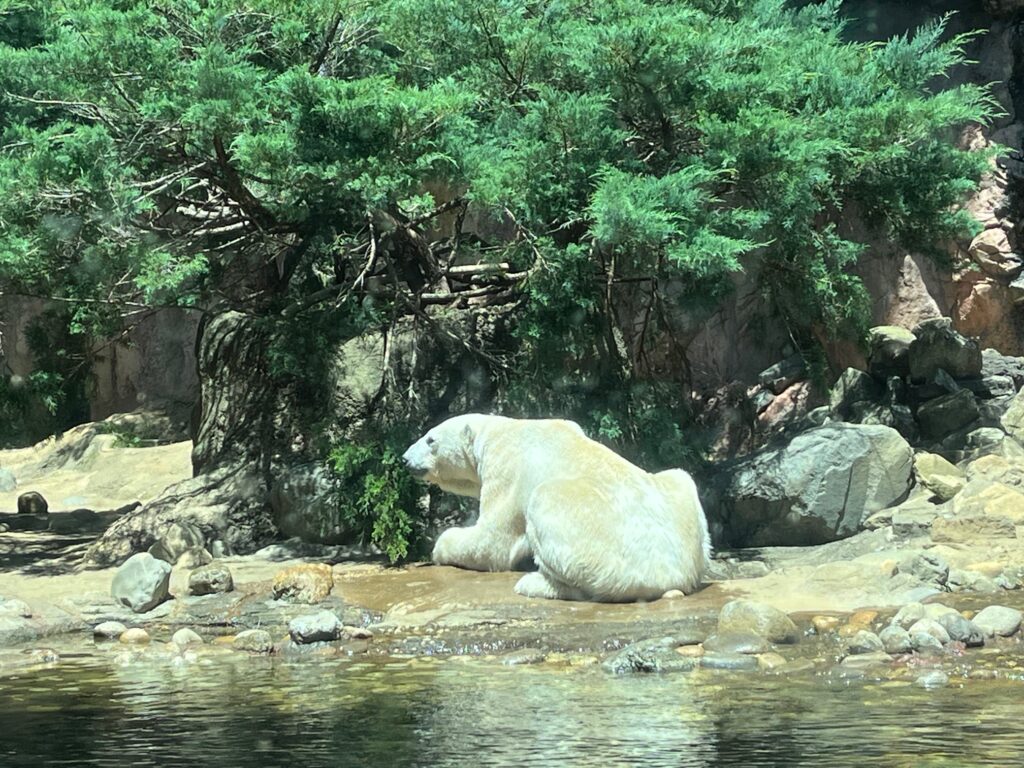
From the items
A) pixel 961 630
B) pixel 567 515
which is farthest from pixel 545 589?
pixel 961 630

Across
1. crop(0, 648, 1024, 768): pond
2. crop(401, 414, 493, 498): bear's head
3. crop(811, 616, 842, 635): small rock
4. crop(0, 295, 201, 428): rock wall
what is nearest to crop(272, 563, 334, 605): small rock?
crop(401, 414, 493, 498): bear's head

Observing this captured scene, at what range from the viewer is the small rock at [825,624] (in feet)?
23.9

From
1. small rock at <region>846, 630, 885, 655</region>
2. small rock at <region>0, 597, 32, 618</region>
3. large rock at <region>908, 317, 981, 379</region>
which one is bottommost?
small rock at <region>846, 630, 885, 655</region>

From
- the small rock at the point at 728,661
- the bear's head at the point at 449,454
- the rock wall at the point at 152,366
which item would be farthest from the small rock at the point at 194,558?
the rock wall at the point at 152,366

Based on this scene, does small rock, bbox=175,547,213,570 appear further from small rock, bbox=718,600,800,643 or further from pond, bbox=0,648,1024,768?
small rock, bbox=718,600,800,643

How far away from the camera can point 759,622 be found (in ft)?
23.2

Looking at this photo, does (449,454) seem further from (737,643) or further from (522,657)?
(737,643)

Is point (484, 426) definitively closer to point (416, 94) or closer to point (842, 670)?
point (416, 94)

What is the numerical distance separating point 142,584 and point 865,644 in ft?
16.4

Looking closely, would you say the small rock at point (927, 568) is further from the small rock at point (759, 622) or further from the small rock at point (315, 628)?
the small rock at point (315, 628)

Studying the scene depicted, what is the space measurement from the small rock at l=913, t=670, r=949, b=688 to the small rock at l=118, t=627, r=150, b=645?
4.73 metres

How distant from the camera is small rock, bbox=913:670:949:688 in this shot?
5.99 metres

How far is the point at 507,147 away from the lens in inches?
426

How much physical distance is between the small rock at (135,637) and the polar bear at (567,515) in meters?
2.33
